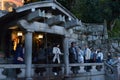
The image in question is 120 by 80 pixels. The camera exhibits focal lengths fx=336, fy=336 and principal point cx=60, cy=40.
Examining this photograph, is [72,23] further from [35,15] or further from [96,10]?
[96,10]

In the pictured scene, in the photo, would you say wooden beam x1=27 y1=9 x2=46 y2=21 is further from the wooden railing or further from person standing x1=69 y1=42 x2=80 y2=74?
person standing x1=69 y1=42 x2=80 y2=74

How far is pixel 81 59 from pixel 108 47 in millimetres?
8503

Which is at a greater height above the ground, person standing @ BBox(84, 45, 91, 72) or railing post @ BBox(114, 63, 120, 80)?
person standing @ BBox(84, 45, 91, 72)

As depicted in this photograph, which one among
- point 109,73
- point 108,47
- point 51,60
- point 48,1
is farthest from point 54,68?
point 108,47

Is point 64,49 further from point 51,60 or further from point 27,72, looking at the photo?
point 27,72

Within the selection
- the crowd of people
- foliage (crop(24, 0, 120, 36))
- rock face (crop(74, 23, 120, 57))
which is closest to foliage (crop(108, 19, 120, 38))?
foliage (crop(24, 0, 120, 36))

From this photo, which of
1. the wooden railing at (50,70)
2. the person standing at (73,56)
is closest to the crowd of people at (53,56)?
the person standing at (73,56)

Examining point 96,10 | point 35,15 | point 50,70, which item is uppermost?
point 96,10

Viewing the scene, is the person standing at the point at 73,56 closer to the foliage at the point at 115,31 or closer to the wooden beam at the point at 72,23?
the wooden beam at the point at 72,23

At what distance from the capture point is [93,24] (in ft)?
93.6

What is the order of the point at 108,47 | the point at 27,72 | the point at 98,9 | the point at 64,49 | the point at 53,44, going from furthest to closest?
the point at 98,9 → the point at 108,47 → the point at 53,44 → the point at 64,49 → the point at 27,72

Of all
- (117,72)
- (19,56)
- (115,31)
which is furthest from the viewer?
(115,31)

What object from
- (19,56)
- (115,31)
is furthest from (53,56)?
(115,31)

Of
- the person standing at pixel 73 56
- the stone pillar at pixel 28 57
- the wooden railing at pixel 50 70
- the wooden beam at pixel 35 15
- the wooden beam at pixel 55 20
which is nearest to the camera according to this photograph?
the wooden railing at pixel 50 70
